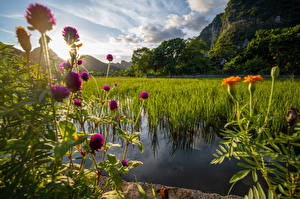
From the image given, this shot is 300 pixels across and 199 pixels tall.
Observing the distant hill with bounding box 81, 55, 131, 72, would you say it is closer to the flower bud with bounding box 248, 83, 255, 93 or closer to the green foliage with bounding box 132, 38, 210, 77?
the flower bud with bounding box 248, 83, 255, 93

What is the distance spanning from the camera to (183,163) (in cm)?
127

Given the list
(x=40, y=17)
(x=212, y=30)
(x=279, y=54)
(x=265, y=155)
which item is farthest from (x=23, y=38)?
(x=212, y=30)

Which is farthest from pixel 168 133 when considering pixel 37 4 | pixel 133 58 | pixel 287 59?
pixel 133 58

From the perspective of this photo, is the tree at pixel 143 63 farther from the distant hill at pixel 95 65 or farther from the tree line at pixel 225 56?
the distant hill at pixel 95 65

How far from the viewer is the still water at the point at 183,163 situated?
1.04m

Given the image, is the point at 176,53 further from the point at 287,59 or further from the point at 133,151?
the point at 133,151

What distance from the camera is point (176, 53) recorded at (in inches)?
1032

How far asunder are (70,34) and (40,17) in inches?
16.9

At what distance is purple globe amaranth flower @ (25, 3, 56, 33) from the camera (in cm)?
42

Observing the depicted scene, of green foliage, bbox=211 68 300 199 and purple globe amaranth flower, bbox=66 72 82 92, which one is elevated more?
purple globe amaranth flower, bbox=66 72 82 92

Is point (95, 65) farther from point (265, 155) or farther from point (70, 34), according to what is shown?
point (265, 155)

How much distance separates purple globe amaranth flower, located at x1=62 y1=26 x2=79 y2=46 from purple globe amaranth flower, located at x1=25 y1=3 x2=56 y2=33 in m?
0.35

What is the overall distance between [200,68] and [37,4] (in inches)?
1059

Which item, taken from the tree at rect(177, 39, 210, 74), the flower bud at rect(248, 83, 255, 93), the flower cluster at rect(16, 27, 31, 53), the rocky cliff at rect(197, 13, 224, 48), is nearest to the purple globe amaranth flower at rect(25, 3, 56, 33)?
the flower cluster at rect(16, 27, 31, 53)
